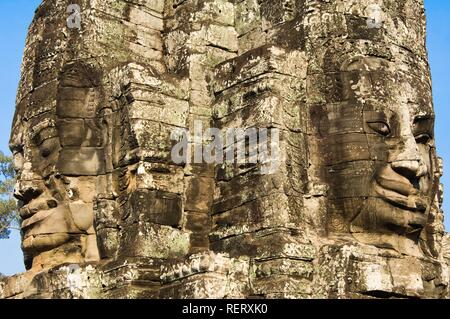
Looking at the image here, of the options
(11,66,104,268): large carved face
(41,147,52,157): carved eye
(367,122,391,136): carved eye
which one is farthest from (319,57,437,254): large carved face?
(41,147,52,157): carved eye

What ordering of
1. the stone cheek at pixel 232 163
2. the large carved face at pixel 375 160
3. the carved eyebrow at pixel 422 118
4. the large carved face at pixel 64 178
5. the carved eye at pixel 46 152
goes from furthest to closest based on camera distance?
the carved eye at pixel 46 152, the large carved face at pixel 64 178, the carved eyebrow at pixel 422 118, the large carved face at pixel 375 160, the stone cheek at pixel 232 163

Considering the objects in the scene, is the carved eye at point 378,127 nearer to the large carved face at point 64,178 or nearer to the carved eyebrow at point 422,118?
the carved eyebrow at point 422,118

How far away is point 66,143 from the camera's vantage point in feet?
39.9

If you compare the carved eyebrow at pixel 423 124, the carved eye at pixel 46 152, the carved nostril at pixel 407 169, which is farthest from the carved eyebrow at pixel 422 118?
the carved eye at pixel 46 152

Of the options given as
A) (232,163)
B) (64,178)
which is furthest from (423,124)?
(64,178)

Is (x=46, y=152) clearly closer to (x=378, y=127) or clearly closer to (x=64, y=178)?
(x=64, y=178)

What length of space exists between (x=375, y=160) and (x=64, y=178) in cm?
402

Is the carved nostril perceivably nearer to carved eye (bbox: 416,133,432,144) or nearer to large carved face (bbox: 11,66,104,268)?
carved eye (bbox: 416,133,432,144)

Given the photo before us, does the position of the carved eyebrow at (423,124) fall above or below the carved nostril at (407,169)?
above

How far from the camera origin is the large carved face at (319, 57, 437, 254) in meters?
10.8

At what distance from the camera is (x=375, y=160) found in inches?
428

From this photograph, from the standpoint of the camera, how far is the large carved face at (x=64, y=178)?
12.0 metres

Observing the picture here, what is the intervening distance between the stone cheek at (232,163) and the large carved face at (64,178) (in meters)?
0.02
